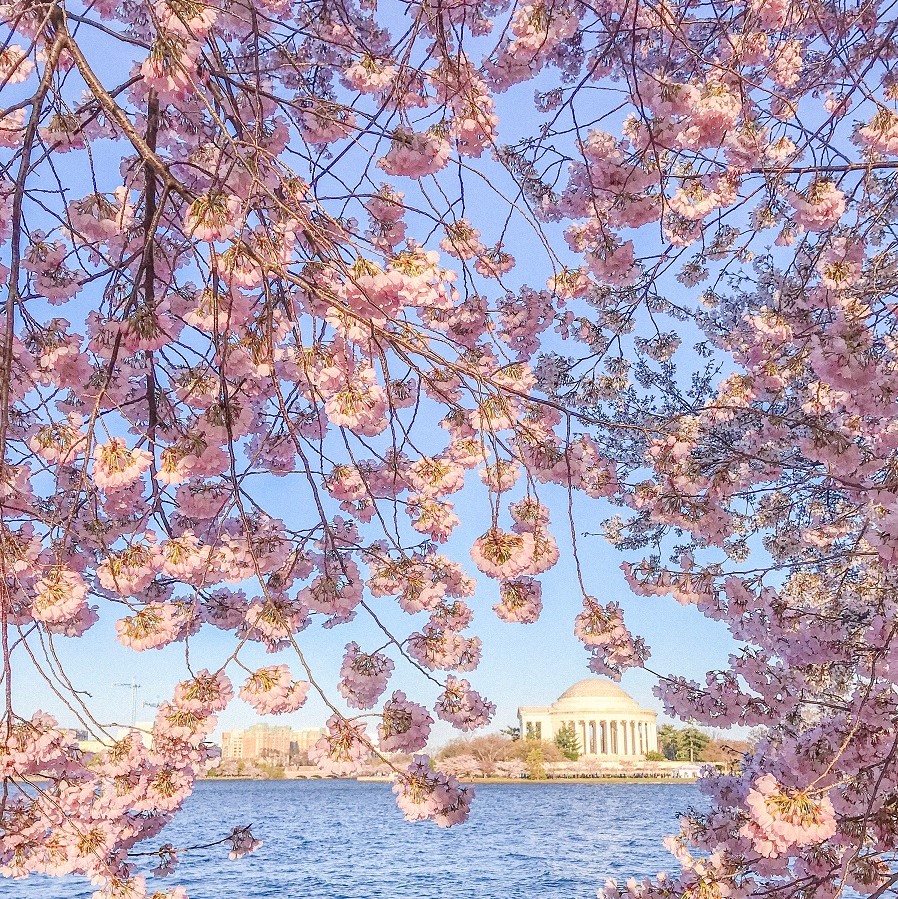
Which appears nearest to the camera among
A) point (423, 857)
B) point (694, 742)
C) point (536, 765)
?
point (694, 742)

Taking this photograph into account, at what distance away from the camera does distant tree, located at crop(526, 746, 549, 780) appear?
6606cm

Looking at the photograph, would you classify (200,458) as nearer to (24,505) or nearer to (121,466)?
(121,466)

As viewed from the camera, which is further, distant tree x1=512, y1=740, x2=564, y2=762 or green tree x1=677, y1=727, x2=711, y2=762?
distant tree x1=512, y1=740, x2=564, y2=762

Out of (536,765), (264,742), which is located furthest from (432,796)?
(264,742)

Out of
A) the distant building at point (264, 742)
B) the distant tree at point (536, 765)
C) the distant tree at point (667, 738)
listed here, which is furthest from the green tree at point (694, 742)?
the distant building at point (264, 742)

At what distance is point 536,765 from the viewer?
66562mm

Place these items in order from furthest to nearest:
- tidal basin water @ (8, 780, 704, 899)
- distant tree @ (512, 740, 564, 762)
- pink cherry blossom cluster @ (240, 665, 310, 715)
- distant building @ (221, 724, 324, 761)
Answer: distant building @ (221, 724, 324, 761)
distant tree @ (512, 740, 564, 762)
tidal basin water @ (8, 780, 704, 899)
pink cherry blossom cluster @ (240, 665, 310, 715)

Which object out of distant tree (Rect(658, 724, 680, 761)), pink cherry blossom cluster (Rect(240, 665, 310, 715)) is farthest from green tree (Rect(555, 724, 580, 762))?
pink cherry blossom cluster (Rect(240, 665, 310, 715))

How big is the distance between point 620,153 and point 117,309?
79.4 inches

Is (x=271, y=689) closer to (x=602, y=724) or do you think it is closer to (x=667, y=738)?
(x=667, y=738)

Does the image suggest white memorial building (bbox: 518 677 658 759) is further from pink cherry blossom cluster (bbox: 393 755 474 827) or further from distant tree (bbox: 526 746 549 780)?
pink cherry blossom cluster (bbox: 393 755 474 827)

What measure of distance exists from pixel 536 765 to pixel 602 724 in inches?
363

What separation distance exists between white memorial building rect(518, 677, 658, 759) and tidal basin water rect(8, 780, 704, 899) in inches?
1445

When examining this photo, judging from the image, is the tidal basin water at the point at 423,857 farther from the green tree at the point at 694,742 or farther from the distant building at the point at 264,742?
the distant building at the point at 264,742
